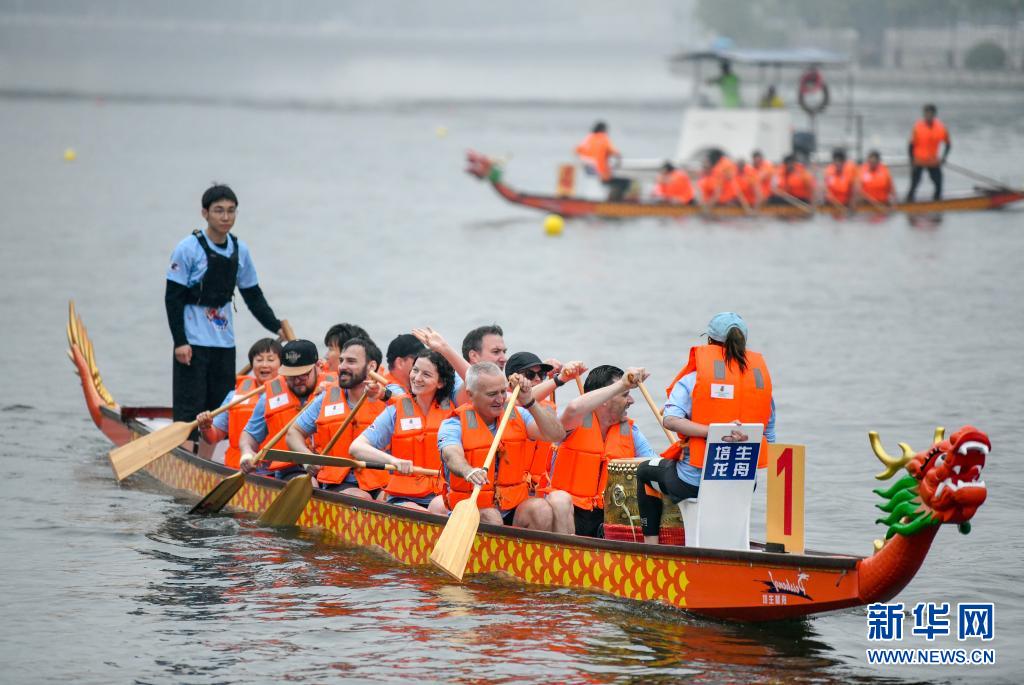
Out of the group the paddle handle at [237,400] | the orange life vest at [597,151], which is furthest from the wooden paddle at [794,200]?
the paddle handle at [237,400]

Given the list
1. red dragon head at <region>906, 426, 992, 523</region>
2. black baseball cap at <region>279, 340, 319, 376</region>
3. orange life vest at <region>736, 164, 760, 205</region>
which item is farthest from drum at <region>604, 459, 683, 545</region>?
orange life vest at <region>736, 164, 760, 205</region>

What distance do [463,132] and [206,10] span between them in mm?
140125

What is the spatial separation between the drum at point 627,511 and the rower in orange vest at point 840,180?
2167cm

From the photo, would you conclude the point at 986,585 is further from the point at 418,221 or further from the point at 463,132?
the point at 463,132

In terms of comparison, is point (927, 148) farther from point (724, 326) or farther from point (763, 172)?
point (724, 326)

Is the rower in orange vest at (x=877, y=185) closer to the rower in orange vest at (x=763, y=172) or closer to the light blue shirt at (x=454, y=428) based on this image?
the rower in orange vest at (x=763, y=172)

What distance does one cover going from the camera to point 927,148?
30.7 m

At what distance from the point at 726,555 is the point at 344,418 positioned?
342 centimetres

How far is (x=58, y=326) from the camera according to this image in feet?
70.4

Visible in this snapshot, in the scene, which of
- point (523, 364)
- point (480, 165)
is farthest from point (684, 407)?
point (480, 165)

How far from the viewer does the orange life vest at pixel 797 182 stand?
99.6 ft

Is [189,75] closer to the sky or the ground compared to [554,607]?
closer to the sky

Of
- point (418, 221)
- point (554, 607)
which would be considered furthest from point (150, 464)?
point (418, 221)

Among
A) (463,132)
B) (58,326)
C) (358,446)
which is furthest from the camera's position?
(463,132)
